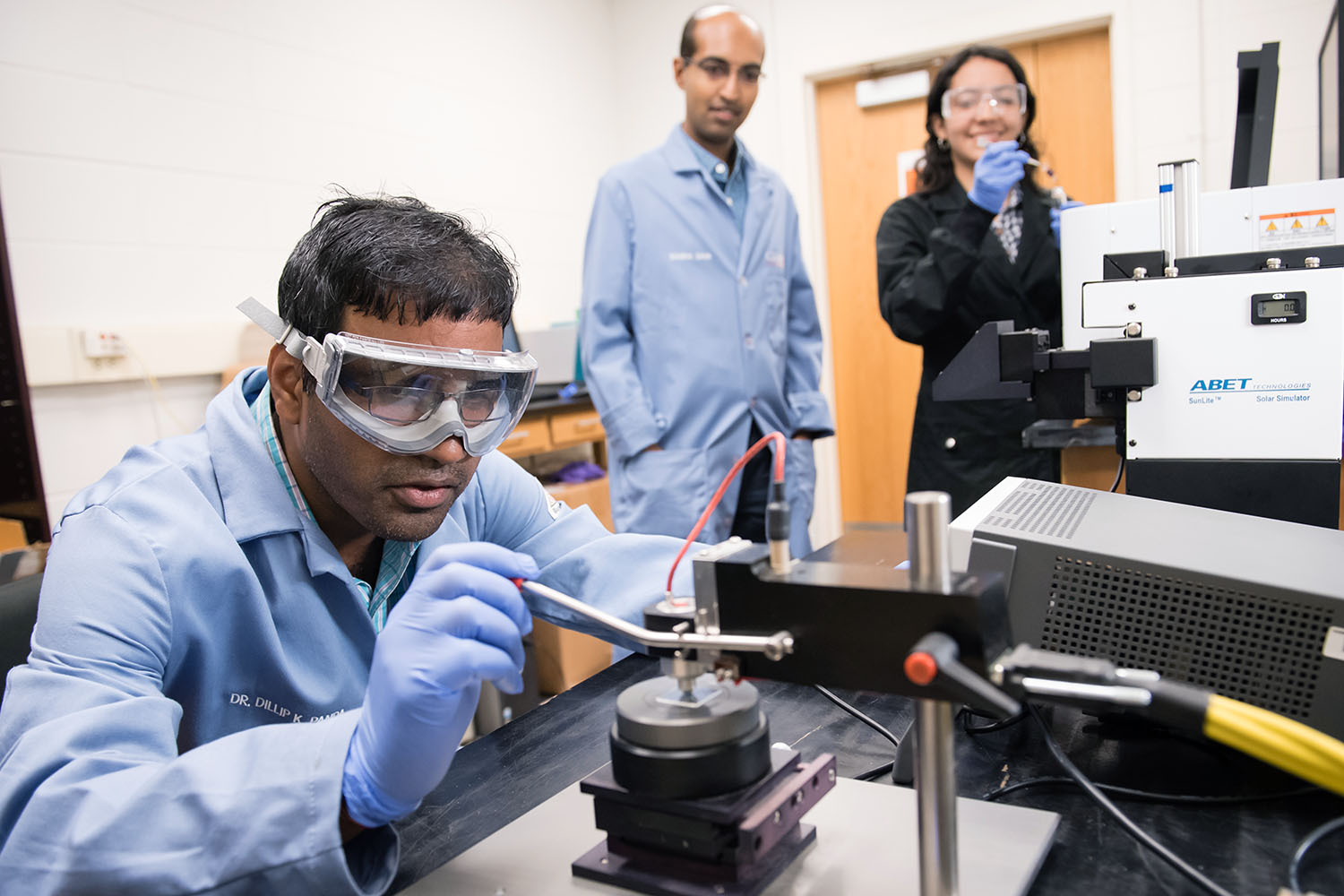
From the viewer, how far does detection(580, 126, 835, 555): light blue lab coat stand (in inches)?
94.7

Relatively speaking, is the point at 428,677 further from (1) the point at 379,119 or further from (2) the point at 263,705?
(1) the point at 379,119

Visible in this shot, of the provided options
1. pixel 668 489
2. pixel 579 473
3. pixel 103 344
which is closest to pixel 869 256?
pixel 579 473

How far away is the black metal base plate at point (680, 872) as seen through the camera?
0.66m

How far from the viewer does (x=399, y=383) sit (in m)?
0.98

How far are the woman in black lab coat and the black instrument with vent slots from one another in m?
1.21

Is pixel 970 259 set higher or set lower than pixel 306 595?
higher

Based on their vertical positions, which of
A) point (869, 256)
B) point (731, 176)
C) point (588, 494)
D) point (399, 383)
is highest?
point (731, 176)

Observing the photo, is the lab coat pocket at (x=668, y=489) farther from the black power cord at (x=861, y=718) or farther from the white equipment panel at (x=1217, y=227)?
the black power cord at (x=861, y=718)

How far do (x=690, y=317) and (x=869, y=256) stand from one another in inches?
75.9

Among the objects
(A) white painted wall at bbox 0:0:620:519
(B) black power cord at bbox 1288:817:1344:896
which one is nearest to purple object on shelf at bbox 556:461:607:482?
(A) white painted wall at bbox 0:0:620:519

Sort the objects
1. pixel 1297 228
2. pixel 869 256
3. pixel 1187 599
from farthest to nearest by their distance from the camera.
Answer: pixel 869 256 < pixel 1297 228 < pixel 1187 599

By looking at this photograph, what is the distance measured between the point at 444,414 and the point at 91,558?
0.35 m

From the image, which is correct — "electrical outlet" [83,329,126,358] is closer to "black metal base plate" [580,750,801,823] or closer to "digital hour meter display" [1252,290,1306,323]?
"black metal base plate" [580,750,801,823]

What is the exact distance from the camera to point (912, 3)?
149 inches
